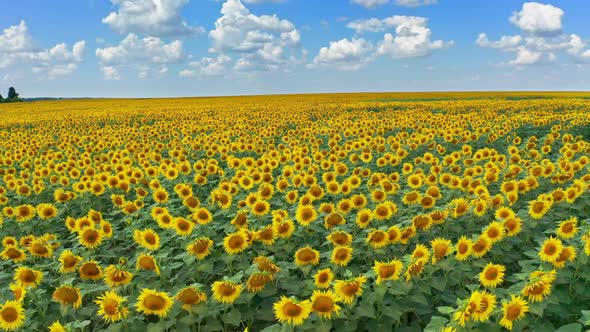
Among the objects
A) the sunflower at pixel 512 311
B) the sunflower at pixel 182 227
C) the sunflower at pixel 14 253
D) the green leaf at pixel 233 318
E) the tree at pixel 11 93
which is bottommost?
the green leaf at pixel 233 318

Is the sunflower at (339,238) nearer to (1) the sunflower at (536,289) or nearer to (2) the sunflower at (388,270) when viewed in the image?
(2) the sunflower at (388,270)

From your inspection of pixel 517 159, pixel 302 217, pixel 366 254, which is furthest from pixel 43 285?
pixel 517 159

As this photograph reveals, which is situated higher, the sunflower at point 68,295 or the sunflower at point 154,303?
the sunflower at point 154,303

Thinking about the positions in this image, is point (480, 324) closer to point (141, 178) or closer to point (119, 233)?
point (119, 233)

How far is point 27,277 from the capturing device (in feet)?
13.8

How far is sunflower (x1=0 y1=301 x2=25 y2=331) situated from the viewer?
3.57 metres

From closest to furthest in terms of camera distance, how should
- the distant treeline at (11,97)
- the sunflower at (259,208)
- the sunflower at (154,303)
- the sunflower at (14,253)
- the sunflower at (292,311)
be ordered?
the sunflower at (292,311)
the sunflower at (154,303)
the sunflower at (14,253)
the sunflower at (259,208)
the distant treeline at (11,97)

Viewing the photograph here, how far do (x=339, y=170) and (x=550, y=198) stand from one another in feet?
11.7

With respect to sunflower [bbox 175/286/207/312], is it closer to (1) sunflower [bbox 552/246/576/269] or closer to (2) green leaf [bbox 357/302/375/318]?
(2) green leaf [bbox 357/302/375/318]

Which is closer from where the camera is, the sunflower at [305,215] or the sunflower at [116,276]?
the sunflower at [116,276]

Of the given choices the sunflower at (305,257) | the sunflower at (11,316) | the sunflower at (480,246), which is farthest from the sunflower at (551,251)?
the sunflower at (11,316)

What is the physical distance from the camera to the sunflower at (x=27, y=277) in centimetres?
419

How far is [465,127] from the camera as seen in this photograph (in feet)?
54.5

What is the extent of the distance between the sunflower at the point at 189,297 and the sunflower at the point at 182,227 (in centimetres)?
167
